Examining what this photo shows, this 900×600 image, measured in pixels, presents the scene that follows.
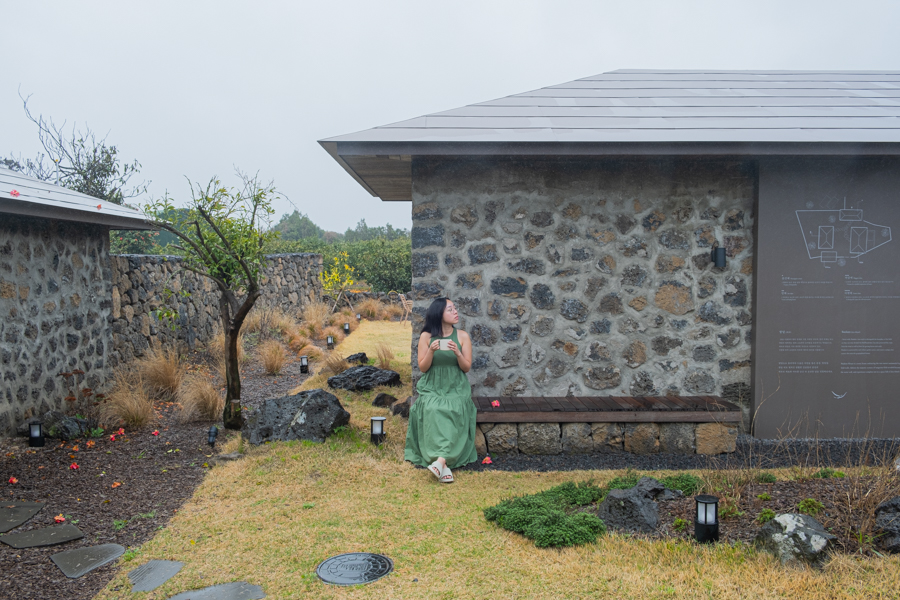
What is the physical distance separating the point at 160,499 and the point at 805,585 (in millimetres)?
4354

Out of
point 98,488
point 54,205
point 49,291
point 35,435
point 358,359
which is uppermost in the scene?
point 54,205

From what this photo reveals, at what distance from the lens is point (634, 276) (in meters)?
5.73

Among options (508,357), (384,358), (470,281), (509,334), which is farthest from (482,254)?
(384,358)

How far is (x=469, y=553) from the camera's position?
11.4ft

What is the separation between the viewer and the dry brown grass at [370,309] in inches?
685

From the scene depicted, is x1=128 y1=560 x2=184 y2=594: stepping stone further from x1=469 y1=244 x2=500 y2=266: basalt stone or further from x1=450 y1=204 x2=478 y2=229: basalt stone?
x1=450 y1=204 x2=478 y2=229: basalt stone

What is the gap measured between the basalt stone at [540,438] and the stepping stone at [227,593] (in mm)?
2774

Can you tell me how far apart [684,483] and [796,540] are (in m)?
1.13

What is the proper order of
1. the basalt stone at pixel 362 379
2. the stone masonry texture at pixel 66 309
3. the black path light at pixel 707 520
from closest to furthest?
the black path light at pixel 707 520, the stone masonry texture at pixel 66 309, the basalt stone at pixel 362 379

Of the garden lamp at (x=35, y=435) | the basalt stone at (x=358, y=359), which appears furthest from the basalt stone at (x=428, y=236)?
the basalt stone at (x=358, y=359)

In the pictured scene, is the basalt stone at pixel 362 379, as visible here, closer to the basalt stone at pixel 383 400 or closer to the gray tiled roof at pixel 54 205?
the basalt stone at pixel 383 400

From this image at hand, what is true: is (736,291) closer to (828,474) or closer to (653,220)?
(653,220)

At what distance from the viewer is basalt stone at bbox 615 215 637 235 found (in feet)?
18.7

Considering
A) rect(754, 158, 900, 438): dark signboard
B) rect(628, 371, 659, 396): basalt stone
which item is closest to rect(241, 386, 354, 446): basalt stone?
rect(628, 371, 659, 396): basalt stone
